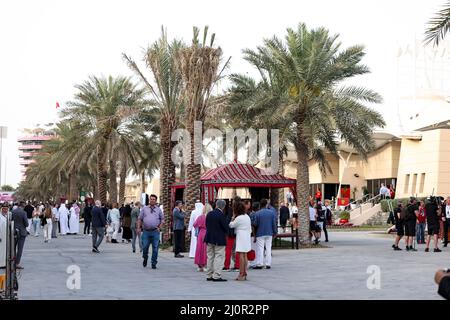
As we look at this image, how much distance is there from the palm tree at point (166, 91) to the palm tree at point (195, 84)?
3.41m

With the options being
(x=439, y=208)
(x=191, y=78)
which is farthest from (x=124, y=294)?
(x=439, y=208)

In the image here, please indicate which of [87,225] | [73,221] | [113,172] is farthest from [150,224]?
[113,172]

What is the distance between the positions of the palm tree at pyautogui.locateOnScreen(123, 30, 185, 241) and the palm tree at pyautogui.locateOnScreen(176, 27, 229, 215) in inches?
134

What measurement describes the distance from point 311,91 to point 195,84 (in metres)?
4.24

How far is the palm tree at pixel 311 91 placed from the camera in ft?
88.8

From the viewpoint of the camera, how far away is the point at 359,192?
71.3m

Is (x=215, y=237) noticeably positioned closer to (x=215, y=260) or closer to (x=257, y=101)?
(x=215, y=260)

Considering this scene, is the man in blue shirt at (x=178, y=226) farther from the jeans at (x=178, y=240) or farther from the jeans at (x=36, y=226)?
the jeans at (x=36, y=226)

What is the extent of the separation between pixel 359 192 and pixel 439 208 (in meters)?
45.3

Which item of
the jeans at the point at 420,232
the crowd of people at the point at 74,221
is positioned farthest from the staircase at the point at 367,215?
the jeans at the point at 420,232

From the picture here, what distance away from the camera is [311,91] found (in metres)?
27.6

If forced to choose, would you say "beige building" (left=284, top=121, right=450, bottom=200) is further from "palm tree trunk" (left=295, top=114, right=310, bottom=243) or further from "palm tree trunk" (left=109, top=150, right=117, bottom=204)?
"palm tree trunk" (left=295, top=114, right=310, bottom=243)

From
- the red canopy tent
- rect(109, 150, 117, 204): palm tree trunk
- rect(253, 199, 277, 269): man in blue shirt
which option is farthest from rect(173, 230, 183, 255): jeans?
rect(109, 150, 117, 204): palm tree trunk
